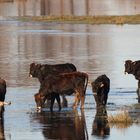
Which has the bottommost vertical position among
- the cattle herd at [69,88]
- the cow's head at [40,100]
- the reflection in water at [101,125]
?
the reflection in water at [101,125]

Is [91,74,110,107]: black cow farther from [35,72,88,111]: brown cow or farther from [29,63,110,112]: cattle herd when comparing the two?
[35,72,88,111]: brown cow

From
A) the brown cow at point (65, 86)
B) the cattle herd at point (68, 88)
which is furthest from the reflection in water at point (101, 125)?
the brown cow at point (65, 86)

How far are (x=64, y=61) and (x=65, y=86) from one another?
14831 millimetres

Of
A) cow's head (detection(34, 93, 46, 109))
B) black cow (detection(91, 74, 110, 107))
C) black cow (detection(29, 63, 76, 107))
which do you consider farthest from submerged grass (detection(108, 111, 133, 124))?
black cow (detection(29, 63, 76, 107))

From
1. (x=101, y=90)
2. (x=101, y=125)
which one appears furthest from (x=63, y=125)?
(x=101, y=90)

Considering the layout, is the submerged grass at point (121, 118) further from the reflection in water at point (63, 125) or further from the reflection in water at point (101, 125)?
the reflection in water at point (63, 125)

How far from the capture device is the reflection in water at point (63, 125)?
17766 mm

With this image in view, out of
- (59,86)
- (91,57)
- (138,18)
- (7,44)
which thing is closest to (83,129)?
(59,86)

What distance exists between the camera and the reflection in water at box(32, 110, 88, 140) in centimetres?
1777

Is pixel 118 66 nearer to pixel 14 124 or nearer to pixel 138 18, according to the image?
pixel 14 124

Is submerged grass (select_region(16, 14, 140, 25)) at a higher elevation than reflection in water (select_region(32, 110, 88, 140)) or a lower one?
higher

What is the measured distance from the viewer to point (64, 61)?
36.3m

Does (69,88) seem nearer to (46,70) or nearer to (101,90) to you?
(101,90)

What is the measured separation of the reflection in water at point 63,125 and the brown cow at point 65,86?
0.49m
